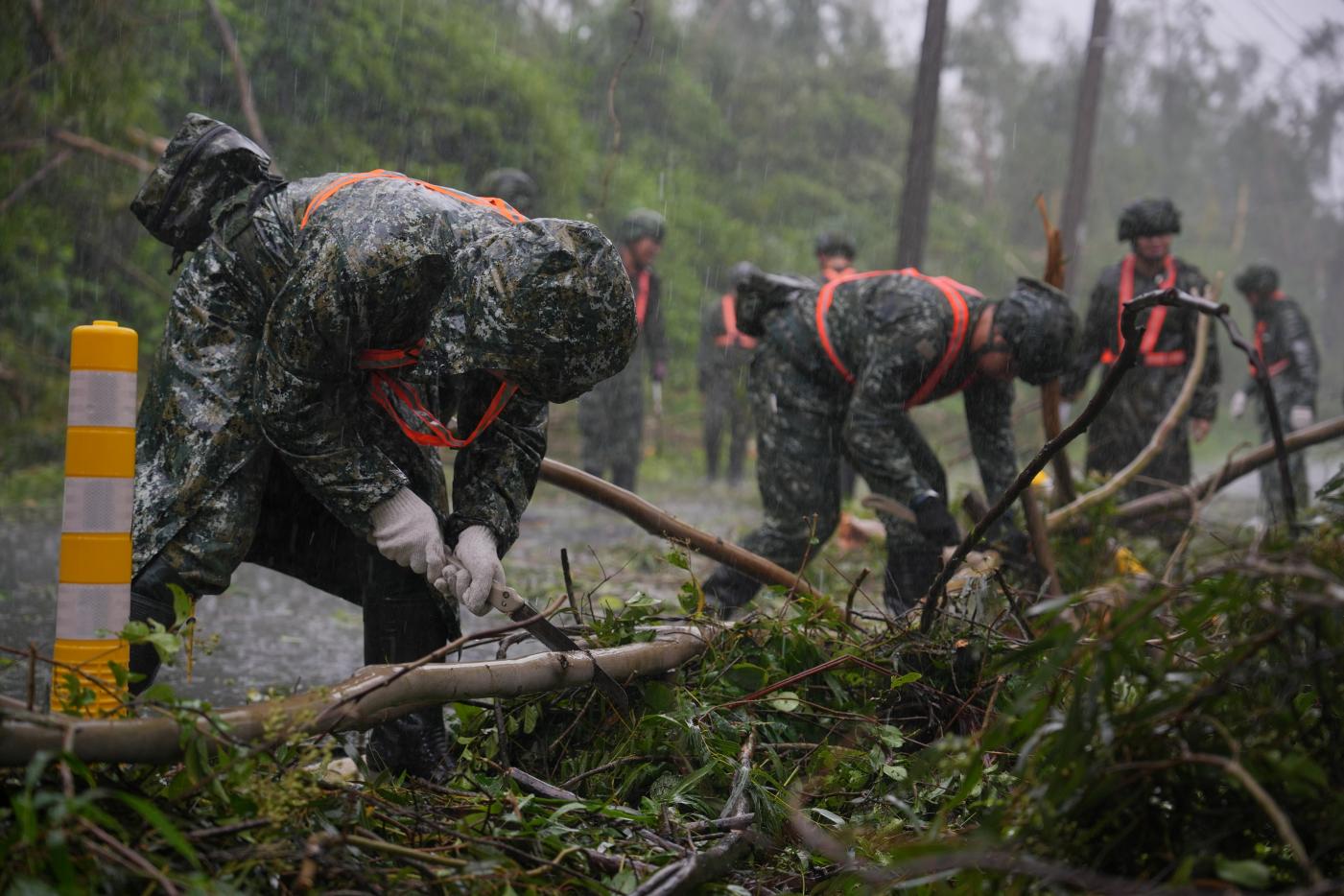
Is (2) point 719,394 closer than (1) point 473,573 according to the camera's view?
No

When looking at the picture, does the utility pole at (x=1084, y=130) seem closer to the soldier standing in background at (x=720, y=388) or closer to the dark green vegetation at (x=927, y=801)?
the soldier standing in background at (x=720, y=388)

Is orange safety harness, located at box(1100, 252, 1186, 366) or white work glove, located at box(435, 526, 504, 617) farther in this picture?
orange safety harness, located at box(1100, 252, 1186, 366)

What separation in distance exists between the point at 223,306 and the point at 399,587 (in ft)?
2.58

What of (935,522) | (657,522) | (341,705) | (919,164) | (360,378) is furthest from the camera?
(919,164)

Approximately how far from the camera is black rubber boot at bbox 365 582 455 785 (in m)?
2.93

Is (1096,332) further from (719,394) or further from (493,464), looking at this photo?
(719,394)

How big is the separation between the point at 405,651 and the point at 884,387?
215 cm

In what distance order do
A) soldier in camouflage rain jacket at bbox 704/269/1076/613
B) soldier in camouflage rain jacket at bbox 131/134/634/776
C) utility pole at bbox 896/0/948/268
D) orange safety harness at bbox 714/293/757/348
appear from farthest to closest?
1. orange safety harness at bbox 714/293/757/348
2. utility pole at bbox 896/0/948/268
3. soldier in camouflage rain jacket at bbox 704/269/1076/613
4. soldier in camouflage rain jacket at bbox 131/134/634/776

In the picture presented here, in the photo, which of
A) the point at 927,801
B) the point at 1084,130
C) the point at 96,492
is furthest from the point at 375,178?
the point at 1084,130

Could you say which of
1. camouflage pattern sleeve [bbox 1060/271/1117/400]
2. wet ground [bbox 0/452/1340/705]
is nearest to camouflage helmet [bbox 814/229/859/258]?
wet ground [bbox 0/452/1340/705]

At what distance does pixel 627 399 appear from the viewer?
9.77 metres

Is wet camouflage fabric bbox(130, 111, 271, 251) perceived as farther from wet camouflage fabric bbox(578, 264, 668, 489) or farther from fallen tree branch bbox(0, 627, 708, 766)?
wet camouflage fabric bbox(578, 264, 668, 489)

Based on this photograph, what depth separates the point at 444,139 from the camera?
41.9 ft

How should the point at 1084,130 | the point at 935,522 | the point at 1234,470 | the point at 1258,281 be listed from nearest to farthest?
1. the point at 935,522
2. the point at 1234,470
3. the point at 1258,281
4. the point at 1084,130
